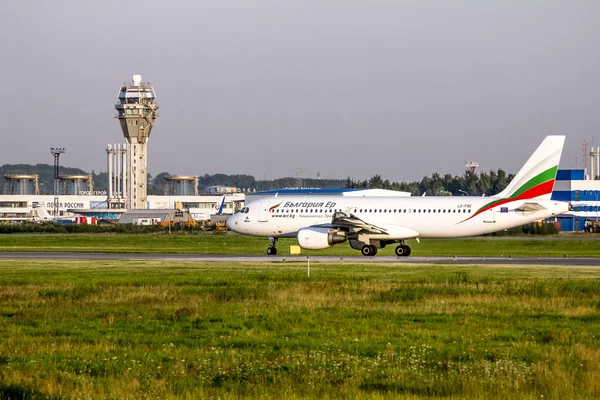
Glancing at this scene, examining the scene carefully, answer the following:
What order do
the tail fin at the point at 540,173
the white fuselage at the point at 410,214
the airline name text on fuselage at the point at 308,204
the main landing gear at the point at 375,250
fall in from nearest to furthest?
the white fuselage at the point at 410,214 < the tail fin at the point at 540,173 < the main landing gear at the point at 375,250 < the airline name text on fuselage at the point at 308,204

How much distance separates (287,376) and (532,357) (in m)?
4.58

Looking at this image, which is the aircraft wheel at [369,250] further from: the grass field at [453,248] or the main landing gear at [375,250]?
the grass field at [453,248]

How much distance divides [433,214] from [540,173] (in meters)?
6.49

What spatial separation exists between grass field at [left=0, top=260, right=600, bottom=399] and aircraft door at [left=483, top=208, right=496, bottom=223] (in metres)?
19.8

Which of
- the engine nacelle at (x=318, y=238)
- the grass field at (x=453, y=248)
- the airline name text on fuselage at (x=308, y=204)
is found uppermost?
the airline name text on fuselage at (x=308, y=204)

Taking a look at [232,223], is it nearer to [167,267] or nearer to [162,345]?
[167,267]

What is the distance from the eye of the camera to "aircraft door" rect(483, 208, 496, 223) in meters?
51.6

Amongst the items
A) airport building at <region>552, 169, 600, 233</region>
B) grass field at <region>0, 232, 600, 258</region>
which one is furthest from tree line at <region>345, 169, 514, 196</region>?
grass field at <region>0, 232, 600, 258</region>

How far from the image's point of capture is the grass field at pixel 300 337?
42.1ft

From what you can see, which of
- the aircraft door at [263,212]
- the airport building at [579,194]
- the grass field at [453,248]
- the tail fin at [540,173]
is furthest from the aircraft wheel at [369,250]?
the airport building at [579,194]

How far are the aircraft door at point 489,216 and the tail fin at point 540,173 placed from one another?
63.8 inches

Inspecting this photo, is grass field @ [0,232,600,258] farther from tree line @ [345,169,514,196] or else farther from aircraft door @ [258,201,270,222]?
tree line @ [345,169,514,196]

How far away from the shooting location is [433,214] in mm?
52719

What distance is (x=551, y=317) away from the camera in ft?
69.0
